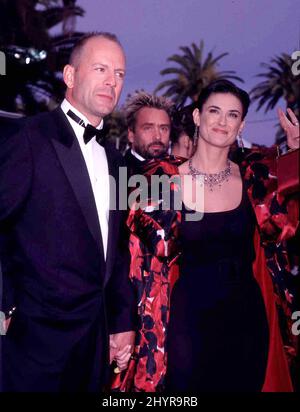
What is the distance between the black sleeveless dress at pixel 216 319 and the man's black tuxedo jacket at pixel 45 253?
2.30ft

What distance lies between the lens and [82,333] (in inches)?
95.3

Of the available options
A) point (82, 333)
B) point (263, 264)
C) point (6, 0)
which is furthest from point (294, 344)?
point (6, 0)

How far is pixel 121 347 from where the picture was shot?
9.54ft

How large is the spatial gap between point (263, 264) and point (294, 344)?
1.63ft

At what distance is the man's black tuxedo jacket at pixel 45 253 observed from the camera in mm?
2350

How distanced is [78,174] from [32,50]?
42.9 feet

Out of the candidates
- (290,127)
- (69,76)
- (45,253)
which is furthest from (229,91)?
(45,253)

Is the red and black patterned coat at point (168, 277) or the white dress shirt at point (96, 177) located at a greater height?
the white dress shirt at point (96, 177)

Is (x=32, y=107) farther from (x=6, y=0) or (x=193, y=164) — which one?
(x=193, y=164)

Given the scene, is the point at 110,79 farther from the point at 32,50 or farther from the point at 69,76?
the point at 32,50

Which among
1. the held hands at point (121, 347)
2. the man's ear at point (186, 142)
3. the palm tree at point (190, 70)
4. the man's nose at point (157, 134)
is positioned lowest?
the held hands at point (121, 347)

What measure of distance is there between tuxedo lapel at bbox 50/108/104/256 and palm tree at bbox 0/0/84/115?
39.4ft

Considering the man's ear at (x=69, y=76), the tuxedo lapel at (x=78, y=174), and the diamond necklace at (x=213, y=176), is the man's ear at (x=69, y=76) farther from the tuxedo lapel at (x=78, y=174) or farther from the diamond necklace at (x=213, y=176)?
the diamond necklace at (x=213, y=176)

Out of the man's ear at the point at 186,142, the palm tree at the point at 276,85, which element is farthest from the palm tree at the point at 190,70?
the man's ear at the point at 186,142
